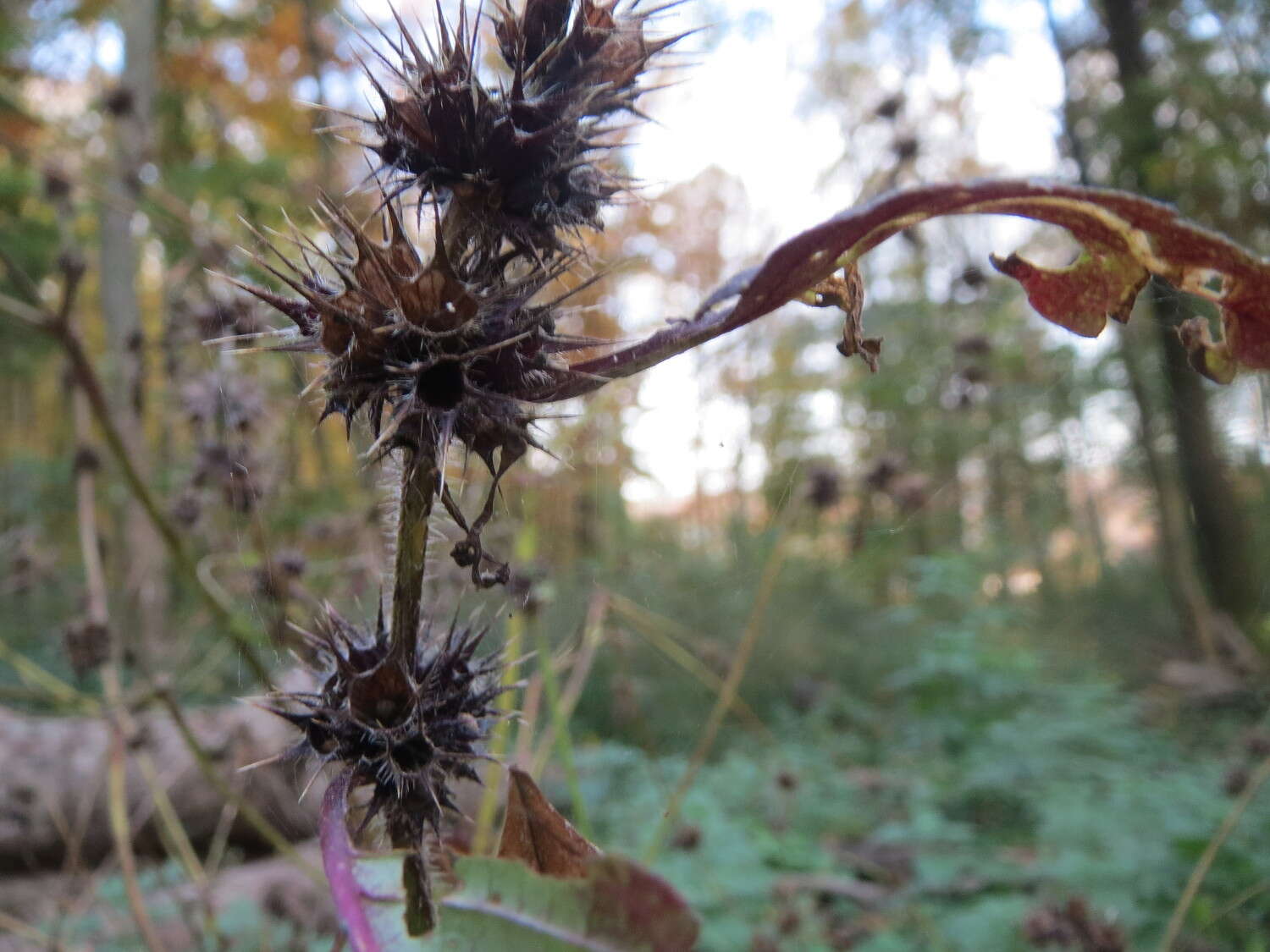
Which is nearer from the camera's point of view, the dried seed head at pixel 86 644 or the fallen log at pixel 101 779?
the dried seed head at pixel 86 644

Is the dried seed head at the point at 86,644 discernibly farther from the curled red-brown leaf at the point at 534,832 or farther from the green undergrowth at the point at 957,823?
the curled red-brown leaf at the point at 534,832

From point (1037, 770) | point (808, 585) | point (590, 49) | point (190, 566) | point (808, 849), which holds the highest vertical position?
point (808, 585)

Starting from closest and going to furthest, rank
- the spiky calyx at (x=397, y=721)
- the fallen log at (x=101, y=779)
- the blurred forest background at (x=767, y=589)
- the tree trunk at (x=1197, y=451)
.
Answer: the spiky calyx at (x=397, y=721)
the blurred forest background at (x=767, y=589)
the tree trunk at (x=1197, y=451)
the fallen log at (x=101, y=779)

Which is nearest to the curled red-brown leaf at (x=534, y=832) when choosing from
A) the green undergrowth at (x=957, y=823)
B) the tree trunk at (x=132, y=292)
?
the green undergrowth at (x=957, y=823)

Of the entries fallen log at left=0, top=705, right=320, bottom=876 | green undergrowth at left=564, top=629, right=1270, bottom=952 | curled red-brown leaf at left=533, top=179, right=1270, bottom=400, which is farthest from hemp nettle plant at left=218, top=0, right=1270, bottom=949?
fallen log at left=0, top=705, right=320, bottom=876

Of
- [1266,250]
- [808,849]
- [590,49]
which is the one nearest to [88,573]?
[590,49]

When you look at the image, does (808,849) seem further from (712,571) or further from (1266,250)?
(712,571)

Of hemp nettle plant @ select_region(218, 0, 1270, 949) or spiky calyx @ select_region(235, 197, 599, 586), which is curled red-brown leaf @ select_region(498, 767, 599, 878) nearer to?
hemp nettle plant @ select_region(218, 0, 1270, 949)
